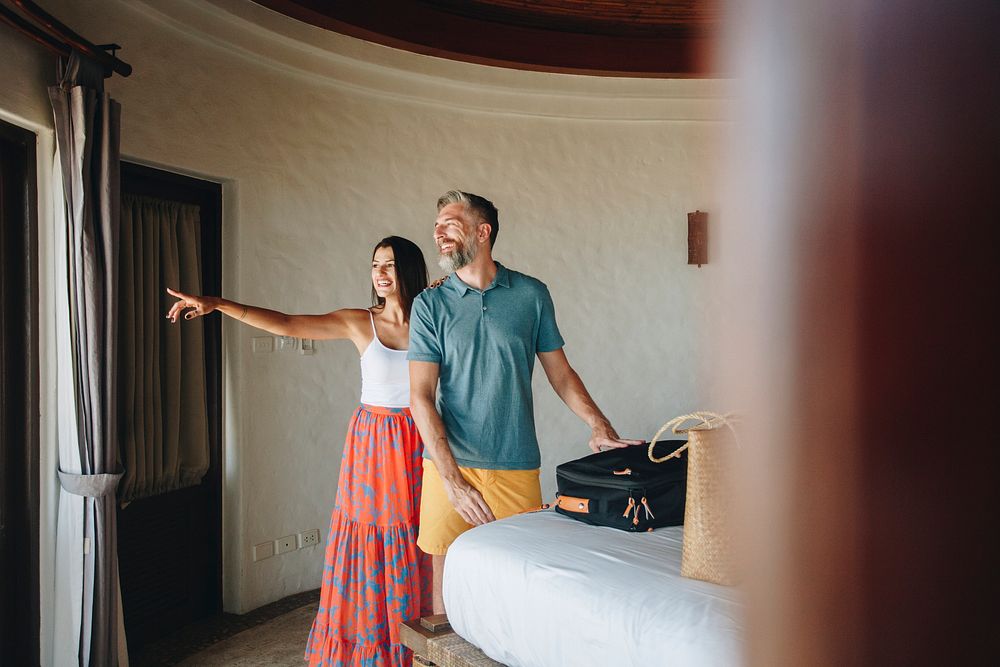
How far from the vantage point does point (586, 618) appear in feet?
5.08

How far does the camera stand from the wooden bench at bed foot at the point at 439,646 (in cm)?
185

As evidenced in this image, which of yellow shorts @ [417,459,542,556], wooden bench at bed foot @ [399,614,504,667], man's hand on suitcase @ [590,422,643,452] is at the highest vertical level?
man's hand on suitcase @ [590,422,643,452]

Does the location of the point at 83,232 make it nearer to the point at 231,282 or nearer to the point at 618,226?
the point at 231,282

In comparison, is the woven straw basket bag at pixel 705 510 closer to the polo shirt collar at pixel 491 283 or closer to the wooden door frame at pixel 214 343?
the polo shirt collar at pixel 491 283

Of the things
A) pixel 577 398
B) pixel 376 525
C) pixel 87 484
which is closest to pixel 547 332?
pixel 577 398

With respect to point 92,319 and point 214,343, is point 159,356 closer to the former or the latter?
point 214,343

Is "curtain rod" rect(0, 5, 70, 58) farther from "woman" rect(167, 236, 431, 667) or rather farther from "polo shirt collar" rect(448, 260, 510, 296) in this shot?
"polo shirt collar" rect(448, 260, 510, 296)

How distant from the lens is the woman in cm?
304

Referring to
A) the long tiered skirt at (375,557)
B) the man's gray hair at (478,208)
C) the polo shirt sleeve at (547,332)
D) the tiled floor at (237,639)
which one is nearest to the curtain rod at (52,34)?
the man's gray hair at (478,208)

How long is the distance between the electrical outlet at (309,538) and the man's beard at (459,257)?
2.30 meters

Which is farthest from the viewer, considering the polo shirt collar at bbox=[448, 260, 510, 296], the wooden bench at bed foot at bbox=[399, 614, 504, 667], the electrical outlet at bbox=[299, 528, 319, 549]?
the electrical outlet at bbox=[299, 528, 319, 549]

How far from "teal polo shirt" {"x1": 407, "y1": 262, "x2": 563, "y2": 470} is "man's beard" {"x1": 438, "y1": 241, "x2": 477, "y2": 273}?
0.08 metres

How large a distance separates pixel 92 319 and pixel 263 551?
1750mm

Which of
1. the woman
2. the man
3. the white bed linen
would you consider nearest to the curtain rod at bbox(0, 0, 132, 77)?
the woman
